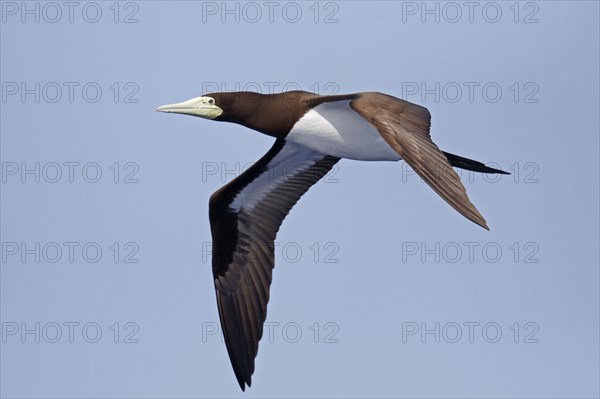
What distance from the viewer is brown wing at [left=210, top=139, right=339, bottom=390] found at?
19266mm

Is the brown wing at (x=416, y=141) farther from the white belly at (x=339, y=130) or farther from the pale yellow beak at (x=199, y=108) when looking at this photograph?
the pale yellow beak at (x=199, y=108)

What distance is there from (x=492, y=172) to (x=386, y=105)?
3767 millimetres

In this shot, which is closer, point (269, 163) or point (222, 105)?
point (222, 105)

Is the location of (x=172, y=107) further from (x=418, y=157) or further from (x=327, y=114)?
(x=418, y=157)

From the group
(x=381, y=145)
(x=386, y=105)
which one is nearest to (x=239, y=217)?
(x=381, y=145)

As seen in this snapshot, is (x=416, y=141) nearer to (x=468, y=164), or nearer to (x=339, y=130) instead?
(x=339, y=130)

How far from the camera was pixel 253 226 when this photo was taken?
1970cm

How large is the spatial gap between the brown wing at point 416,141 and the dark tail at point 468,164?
235 cm

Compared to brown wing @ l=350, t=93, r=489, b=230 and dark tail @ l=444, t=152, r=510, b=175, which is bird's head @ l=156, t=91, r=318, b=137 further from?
dark tail @ l=444, t=152, r=510, b=175

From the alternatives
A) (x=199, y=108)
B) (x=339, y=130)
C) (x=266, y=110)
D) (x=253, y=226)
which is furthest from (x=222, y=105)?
(x=253, y=226)

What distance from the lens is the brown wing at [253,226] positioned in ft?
63.2

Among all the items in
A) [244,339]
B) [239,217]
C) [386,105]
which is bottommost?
[244,339]

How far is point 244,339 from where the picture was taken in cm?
1902

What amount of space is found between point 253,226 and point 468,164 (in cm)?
353
